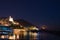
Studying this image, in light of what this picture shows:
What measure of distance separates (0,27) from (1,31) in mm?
1258

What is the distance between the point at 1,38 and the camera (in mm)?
21516

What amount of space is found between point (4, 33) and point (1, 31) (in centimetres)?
64

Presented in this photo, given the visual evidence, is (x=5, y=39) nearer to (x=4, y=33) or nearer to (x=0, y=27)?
(x=4, y=33)

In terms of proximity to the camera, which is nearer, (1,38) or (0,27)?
(1,38)

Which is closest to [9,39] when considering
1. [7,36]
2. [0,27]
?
[7,36]

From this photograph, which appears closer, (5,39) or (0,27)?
(5,39)

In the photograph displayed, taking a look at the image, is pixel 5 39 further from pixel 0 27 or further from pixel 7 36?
pixel 0 27

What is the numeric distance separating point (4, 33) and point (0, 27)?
1861 millimetres

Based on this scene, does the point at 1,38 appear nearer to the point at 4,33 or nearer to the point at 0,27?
the point at 4,33

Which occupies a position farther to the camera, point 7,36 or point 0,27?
point 0,27

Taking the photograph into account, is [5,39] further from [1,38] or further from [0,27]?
[0,27]

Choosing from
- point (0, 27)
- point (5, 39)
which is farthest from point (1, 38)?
point (0, 27)

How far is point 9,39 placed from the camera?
73.0ft

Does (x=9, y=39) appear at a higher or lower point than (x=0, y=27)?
lower
